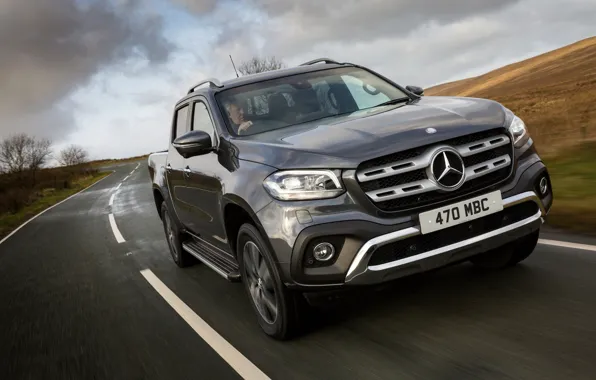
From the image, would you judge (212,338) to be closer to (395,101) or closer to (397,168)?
(397,168)

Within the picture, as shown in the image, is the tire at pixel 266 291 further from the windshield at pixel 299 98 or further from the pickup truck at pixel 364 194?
the windshield at pixel 299 98

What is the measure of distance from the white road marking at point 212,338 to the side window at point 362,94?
213cm

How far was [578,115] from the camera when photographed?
16797 mm

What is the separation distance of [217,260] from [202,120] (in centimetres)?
124

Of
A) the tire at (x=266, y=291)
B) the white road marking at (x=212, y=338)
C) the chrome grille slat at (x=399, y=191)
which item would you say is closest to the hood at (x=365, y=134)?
the chrome grille slat at (x=399, y=191)

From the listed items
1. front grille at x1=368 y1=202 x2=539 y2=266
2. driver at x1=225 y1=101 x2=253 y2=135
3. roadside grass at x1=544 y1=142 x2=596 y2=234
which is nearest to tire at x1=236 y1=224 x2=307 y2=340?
front grille at x1=368 y1=202 x2=539 y2=266

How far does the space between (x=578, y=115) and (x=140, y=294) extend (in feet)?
46.8

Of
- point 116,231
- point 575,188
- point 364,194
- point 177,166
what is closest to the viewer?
point 364,194

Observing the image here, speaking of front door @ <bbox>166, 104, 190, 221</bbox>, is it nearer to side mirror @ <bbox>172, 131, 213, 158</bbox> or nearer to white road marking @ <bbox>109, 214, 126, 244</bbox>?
side mirror @ <bbox>172, 131, 213, 158</bbox>

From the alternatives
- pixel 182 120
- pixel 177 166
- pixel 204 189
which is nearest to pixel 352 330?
pixel 204 189

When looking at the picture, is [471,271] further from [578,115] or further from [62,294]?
[578,115]

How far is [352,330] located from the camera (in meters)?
4.13

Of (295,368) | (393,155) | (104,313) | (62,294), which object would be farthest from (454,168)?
(62,294)

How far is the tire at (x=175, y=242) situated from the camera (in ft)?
23.3
